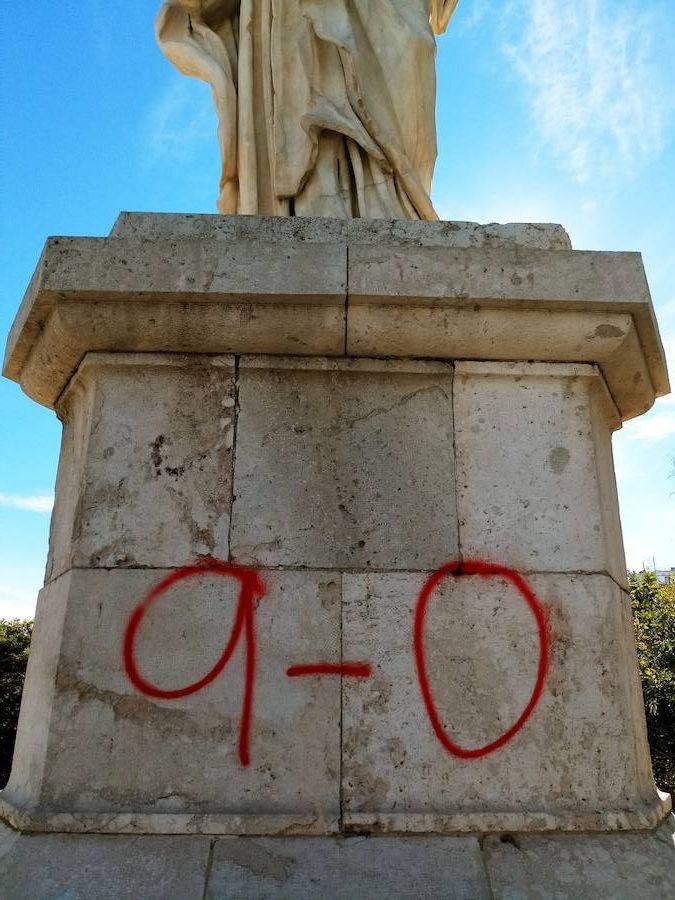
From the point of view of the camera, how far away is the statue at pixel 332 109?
3.48 meters

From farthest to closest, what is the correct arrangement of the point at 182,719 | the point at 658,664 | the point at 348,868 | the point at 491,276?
the point at 658,664
the point at 491,276
the point at 182,719
the point at 348,868

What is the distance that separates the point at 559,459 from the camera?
259cm

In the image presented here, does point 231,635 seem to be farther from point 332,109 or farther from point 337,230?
point 332,109

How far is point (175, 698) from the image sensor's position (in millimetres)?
2297

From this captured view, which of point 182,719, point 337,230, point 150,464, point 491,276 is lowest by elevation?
point 182,719

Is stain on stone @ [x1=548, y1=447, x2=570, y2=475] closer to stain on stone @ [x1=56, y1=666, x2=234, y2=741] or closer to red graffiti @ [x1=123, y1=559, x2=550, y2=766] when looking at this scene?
red graffiti @ [x1=123, y1=559, x2=550, y2=766]

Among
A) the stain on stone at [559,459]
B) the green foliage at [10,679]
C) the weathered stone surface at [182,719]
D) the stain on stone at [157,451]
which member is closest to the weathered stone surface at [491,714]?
the weathered stone surface at [182,719]

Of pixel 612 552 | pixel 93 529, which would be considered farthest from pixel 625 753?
pixel 93 529

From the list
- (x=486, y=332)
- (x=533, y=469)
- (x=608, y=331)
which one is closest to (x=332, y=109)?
(x=486, y=332)

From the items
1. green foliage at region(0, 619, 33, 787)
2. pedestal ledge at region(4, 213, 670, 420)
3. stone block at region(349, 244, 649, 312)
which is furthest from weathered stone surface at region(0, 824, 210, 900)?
green foliage at region(0, 619, 33, 787)

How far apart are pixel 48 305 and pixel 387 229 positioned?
1258mm

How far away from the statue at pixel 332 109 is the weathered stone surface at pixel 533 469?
1238mm

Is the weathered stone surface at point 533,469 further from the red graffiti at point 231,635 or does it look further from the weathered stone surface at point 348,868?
the weathered stone surface at point 348,868

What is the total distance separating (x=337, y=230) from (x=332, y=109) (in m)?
1.05
